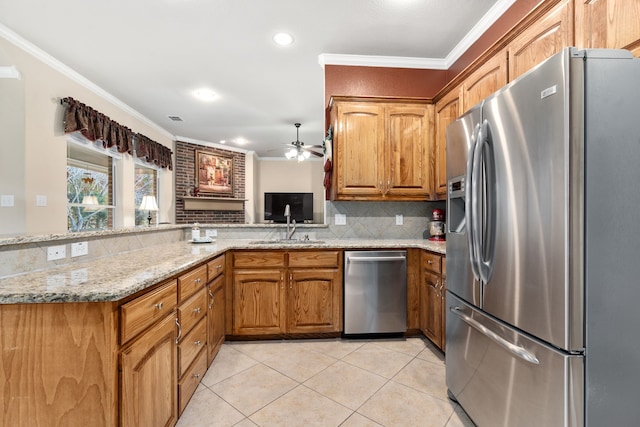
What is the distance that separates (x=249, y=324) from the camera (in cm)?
249

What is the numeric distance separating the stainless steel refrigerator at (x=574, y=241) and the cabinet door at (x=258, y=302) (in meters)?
1.75

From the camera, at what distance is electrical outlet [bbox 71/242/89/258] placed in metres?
1.58

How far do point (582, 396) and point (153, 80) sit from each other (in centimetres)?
447

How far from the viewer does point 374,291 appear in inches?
99.5

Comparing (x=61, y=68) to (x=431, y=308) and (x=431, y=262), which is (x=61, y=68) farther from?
(x=431, y=308)

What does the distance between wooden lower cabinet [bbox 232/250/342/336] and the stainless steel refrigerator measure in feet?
5.02

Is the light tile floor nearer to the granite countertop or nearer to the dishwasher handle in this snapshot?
the dishwasher handle

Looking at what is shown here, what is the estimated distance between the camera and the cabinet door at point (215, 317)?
205 centimetres

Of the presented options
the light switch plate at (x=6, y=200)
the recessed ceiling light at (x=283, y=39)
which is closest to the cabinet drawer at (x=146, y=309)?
the recessed ceiling light at (x=283, y=39)

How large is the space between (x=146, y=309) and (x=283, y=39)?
8.12 ft

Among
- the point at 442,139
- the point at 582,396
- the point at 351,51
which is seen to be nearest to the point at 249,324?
the point at 582,396

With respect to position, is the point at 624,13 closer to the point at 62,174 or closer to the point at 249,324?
the point at 249,324

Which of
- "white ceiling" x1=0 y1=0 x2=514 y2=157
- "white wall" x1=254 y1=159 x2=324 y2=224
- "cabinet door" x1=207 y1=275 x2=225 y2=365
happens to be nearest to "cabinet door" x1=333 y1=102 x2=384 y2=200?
"white ceiling" x1=0 y1=0 x2=514 y2=157

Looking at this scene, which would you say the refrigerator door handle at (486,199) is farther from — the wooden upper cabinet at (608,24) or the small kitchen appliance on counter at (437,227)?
the small kitchen appliance on counter at (437,227)
